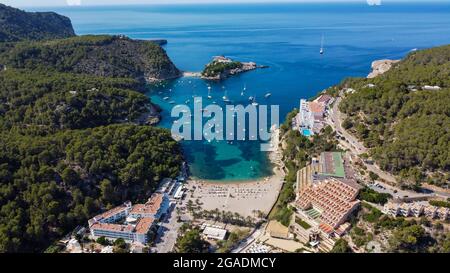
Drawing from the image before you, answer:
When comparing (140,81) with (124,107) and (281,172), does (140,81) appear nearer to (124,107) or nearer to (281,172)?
(124,107)

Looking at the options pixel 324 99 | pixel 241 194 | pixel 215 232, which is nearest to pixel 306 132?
pixel 324 99

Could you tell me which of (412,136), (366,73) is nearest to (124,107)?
(412,136)

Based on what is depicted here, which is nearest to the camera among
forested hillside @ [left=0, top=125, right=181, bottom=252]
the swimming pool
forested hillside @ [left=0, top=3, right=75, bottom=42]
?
forested hillside @ [left=0, top=125, right=181, bottom=252]

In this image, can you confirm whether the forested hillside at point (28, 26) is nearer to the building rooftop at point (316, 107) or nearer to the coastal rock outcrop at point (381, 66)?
the building rooftop at point (316, 107)

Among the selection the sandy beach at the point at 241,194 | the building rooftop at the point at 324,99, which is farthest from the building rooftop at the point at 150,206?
the building rooftop at the point at 324,99

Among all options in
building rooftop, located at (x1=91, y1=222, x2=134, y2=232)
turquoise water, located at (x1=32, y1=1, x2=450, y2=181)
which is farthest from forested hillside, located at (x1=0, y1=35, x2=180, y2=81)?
building rooftop, located at (x1=91, y1=222, x2=134, y2=232)

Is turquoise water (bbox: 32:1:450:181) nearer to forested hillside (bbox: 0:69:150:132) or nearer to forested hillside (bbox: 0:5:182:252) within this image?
forested hillside (bbox: 0:5:182:252)
